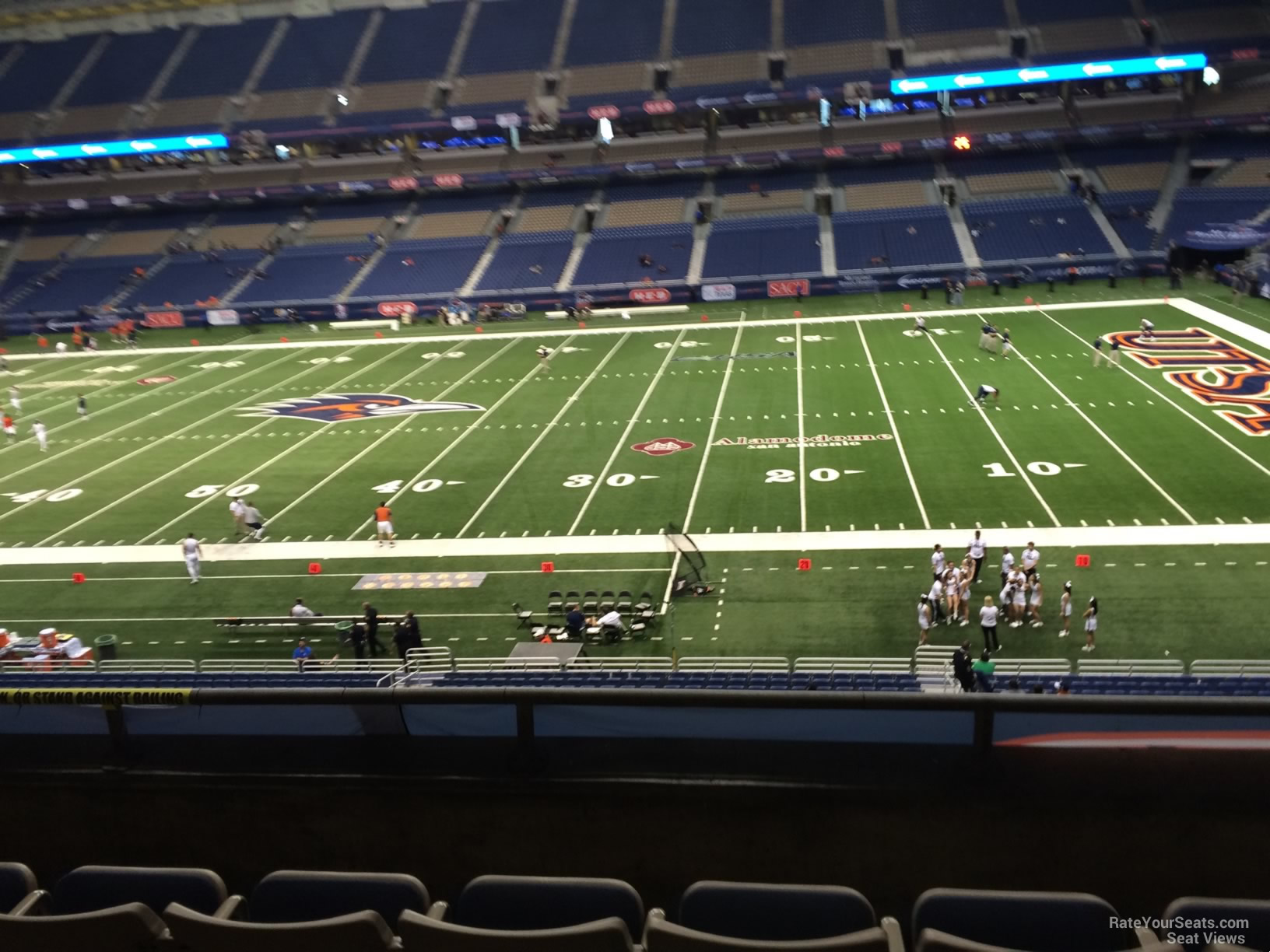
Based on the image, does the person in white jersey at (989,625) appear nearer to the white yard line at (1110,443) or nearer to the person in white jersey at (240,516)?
the white yard line at (1110,443)

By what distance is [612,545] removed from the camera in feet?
65.8

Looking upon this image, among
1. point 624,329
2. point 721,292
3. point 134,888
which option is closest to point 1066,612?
point 134,888

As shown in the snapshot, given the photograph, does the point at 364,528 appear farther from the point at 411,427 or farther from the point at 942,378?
the point at 942,378

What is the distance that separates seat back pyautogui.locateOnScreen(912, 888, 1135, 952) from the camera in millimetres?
2674

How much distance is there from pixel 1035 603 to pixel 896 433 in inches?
409

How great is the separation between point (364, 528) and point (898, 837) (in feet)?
65.5

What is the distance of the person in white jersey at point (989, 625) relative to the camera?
48.4ft

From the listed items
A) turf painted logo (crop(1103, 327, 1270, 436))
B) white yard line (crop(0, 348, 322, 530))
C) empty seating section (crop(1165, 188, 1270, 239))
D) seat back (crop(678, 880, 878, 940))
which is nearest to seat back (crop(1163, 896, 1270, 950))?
seat back (crop(678, 880, 878, 940))

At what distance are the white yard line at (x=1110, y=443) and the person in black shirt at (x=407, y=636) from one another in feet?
49.6

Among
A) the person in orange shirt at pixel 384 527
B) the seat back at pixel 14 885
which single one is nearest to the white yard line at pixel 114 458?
the person in orange shirt at pixel 384 527

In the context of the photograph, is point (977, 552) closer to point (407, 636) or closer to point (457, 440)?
point (407, 636)

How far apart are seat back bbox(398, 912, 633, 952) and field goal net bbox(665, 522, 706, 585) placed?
1498 cm

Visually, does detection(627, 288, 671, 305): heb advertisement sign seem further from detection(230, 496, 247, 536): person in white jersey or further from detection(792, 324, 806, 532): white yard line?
detection(230, 496, 247, 536): person in white jersey

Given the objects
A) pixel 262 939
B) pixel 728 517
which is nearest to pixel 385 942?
pixel 262 939
